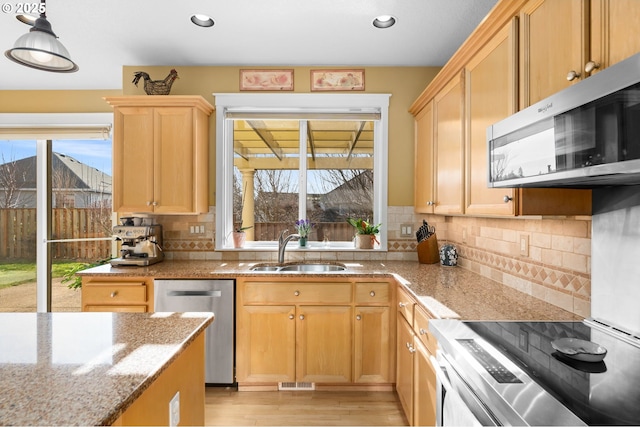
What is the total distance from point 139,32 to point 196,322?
240cm

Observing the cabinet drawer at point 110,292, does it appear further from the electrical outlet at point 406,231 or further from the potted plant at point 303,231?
the electrical outlet at point 406,231

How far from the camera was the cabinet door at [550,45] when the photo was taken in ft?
3.88

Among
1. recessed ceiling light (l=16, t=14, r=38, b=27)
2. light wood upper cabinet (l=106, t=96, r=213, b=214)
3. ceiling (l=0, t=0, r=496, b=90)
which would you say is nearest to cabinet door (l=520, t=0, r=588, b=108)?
ceiling (l=0, t=0, r=496, b=90)

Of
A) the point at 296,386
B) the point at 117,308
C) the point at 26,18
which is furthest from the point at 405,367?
the point at 26,18

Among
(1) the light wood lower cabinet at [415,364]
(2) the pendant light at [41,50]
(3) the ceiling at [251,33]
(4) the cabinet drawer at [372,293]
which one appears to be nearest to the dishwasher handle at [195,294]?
(4) the cabinet drawer at [372,293]

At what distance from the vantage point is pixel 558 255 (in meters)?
1.72

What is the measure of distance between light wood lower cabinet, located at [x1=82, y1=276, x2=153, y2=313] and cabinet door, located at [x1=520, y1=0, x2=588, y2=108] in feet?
8.86

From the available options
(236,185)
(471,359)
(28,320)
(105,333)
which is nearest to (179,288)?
(236,185)

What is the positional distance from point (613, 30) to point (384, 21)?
1748 millimetres

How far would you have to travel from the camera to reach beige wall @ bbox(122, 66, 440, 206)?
10.8 feet

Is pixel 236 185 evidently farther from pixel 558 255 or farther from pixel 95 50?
pixel 558 255

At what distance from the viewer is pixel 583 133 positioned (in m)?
0.97

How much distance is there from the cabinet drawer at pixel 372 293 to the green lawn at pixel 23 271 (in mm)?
3036

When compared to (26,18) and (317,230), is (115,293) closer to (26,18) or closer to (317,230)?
(317,230)
